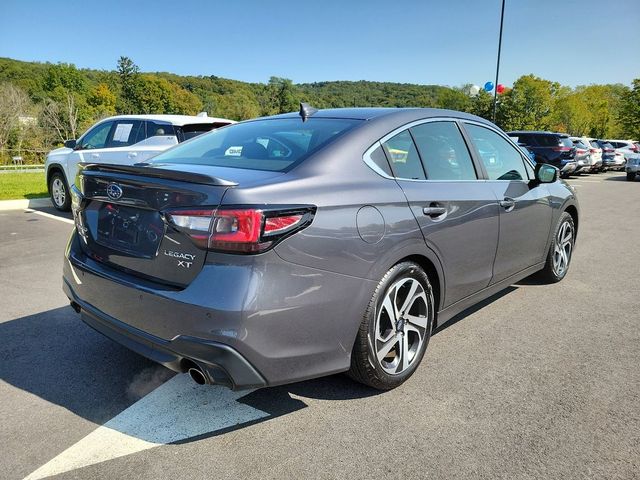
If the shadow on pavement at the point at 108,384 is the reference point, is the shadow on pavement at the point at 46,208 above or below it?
above

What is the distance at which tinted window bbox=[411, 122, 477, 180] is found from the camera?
10.5 feet

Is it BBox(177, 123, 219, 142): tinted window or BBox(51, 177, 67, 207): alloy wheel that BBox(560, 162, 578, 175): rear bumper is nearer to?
BBox(177, 123, 219, 142): tinted window

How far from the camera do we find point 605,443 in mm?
2395

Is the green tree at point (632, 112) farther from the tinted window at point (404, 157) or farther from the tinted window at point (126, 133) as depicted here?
the tinted window at point (404, 157)

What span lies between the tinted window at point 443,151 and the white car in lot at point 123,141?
542 cm

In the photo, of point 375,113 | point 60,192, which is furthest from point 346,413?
point 60,192

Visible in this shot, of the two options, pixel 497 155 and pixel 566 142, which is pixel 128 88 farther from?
pixel 497 155

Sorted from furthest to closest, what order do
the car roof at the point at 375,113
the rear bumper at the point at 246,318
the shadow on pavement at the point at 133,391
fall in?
1. the car roof at the point at 375,113
2. the shadow on pavement at the point at 133,391
3. the rear bumper at the point at 246,318

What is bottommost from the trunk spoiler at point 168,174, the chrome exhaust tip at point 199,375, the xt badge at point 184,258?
the chrome exhaust tip at point 199,375

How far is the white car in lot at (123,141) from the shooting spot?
26.5 feet

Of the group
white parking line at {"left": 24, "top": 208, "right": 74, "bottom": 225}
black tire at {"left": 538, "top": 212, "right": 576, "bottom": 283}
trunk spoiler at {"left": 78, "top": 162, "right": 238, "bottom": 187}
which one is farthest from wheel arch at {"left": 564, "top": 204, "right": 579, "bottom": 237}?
white parking line at {"left": 24, "top": 208, "right": 74, "bottom": 225}

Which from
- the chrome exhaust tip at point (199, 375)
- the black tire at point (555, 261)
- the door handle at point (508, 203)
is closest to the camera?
the chrome exhaust tip at point (199, 375)

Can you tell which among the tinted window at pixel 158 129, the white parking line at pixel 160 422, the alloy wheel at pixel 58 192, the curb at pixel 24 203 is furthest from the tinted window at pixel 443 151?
the curb at pixel 24 203

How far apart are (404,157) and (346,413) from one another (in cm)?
152
